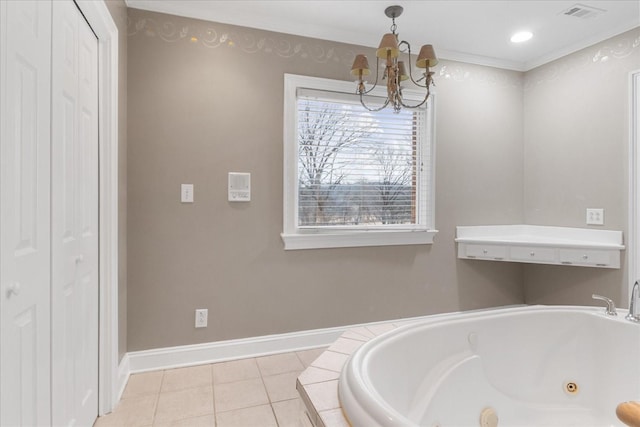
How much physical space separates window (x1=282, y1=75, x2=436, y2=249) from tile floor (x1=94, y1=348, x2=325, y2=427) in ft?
2.89

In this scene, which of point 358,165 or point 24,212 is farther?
point 358,165

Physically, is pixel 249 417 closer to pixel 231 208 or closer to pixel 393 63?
pixel 231 208

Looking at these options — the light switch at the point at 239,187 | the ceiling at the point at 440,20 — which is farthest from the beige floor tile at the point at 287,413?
the ceiling at the point at 440,20

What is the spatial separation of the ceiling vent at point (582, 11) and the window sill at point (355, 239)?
179cm

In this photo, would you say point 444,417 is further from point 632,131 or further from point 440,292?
point 632,131

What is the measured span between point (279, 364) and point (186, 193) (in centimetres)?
131

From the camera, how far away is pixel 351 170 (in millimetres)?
2732

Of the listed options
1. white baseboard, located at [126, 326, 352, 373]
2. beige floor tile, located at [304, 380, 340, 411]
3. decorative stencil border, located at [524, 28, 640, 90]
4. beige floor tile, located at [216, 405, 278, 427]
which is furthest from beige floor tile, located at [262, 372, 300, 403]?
decorative stencil border, located at [524, 28, 640, 90]

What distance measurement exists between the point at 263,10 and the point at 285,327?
2.23 meters

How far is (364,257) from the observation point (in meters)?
2.76

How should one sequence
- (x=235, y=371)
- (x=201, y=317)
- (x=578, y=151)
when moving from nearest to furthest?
(x=235, y=371), (x=201, y=317), (x=578, y=151)

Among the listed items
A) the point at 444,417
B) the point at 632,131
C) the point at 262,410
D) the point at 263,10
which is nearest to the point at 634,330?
the point at 444,417

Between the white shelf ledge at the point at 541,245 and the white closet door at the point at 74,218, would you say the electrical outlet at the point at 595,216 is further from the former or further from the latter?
the white closet door at the point at 74,218

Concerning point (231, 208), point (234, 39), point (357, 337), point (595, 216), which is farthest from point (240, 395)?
point (595, 216)
